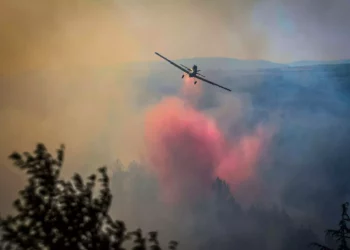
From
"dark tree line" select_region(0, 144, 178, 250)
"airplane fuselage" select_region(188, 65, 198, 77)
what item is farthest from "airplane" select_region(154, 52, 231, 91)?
"dark tree line" select_region(0, 144, 178, 250)

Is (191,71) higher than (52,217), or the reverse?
(191,71)

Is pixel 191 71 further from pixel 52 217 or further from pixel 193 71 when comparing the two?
pixel 52 217

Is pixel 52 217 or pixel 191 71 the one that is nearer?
pixel 52 217

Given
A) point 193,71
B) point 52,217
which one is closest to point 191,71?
point 193,71

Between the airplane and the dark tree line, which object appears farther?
the airplane

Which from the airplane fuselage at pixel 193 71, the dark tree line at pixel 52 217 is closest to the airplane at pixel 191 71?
the airplane fuselage at pixel 193 71

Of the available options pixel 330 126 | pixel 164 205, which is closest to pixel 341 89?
pixel 330 126

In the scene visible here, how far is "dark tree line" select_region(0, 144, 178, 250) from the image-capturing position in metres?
3.48

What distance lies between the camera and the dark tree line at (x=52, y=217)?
3483mm

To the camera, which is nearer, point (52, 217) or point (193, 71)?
point (52, 217)

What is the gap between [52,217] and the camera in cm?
352

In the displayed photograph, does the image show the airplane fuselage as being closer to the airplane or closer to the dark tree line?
the airplane

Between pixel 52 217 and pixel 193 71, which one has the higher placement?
pixel 193 71

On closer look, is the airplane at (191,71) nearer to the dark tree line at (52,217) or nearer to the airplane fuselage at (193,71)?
the airplane fuselage at (193,71)
